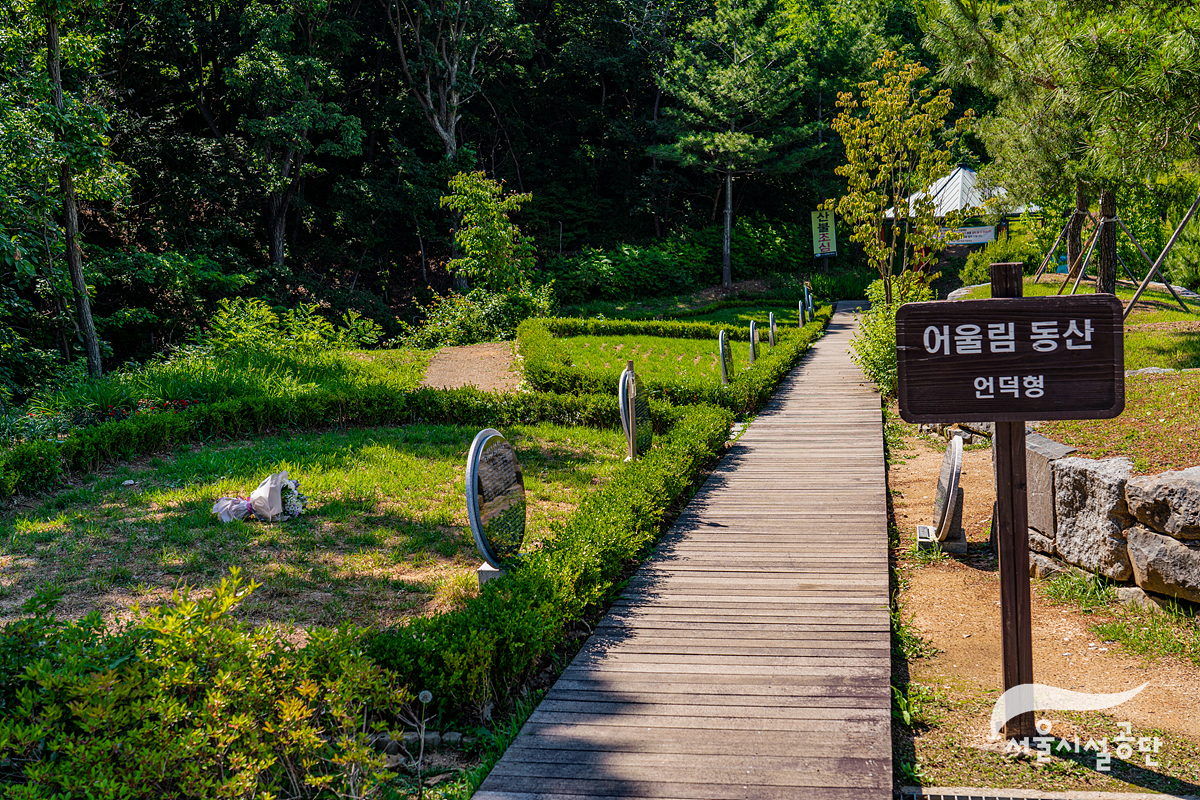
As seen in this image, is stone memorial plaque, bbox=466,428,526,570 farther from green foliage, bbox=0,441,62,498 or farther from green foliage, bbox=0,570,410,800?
green foliage, bbox=0,441,62,498

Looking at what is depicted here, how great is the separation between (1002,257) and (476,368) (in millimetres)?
15773

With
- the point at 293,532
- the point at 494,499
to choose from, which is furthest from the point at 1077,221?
the point at 293,532

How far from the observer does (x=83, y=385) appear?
10.3 metres

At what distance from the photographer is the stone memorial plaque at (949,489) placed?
5.43m

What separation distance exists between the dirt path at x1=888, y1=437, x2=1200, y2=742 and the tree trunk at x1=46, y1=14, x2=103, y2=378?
12010 mm

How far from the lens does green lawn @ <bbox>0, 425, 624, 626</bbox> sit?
5.04 meters

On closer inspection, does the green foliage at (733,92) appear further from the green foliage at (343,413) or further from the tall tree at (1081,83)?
the green foliage at (343,413)

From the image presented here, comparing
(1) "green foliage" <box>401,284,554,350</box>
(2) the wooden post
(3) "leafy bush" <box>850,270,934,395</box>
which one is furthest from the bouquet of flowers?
(1) "green foliage" <box>401,284,554,350</box>

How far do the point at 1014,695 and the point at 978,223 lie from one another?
1199 inches

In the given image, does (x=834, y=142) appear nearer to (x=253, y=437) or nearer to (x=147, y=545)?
(x=253, y=437)

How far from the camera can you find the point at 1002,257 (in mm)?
22125

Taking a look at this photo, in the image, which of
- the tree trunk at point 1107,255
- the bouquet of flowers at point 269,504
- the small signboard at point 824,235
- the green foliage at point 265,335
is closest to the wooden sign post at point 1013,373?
the bouquet of flowers at point 269,504

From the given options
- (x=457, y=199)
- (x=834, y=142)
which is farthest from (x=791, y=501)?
(x=834, y=142)

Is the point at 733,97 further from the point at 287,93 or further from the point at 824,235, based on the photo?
the point at 287,93
